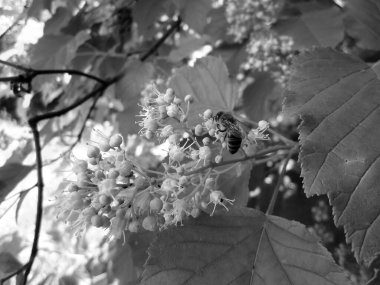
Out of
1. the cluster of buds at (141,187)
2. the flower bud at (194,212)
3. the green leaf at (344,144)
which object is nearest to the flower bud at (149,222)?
the cluster of buds at (141,187)

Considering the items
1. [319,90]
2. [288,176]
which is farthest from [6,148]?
[319,90]

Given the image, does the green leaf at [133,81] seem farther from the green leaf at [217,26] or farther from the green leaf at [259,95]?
the green leaf at [259,95]

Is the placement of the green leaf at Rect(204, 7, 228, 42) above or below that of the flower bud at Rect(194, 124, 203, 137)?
below

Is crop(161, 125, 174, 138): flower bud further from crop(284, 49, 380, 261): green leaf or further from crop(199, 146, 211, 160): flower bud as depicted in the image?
crop(284, 49, 380, 261): green leaf

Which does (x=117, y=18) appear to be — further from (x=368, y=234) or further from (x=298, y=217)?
(x=368, y=234)

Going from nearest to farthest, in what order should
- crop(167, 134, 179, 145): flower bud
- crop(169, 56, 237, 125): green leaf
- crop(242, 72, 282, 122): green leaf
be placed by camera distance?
crop(167, 134, 179, 145): flower bud → crop(169, 56, 237, 125): green leaf → crop(242, 72, 282, 122): green leaf

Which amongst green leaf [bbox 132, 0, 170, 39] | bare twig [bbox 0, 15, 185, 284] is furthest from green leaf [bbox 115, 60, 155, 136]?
green leaf [bbox 132, 0, 170, 39]

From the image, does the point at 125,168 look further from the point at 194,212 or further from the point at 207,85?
the point at 207,85
